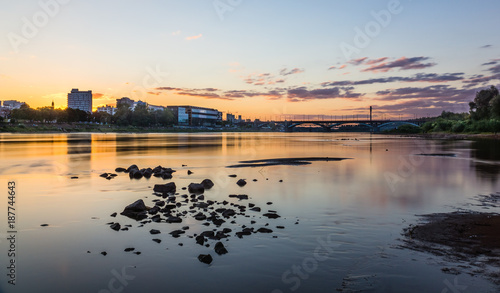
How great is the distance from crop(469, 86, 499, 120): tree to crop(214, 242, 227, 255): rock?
159249 millimetres

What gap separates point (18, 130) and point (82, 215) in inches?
7006

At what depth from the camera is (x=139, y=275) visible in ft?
35.0

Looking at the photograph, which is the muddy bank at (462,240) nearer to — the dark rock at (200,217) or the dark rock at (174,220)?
the dark rock at (200,217)

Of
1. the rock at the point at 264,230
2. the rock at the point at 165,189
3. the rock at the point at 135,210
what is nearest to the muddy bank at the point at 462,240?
the rock at the point at 264,230

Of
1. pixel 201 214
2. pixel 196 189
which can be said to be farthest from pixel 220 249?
pixel 196 189

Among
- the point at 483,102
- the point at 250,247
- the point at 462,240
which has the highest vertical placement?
the point at 483,102

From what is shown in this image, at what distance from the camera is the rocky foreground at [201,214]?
45.1ft

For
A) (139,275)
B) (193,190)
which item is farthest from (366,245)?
(193,190)

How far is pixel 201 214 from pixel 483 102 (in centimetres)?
16667

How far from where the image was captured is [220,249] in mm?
12156

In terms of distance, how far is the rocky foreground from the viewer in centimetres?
1374

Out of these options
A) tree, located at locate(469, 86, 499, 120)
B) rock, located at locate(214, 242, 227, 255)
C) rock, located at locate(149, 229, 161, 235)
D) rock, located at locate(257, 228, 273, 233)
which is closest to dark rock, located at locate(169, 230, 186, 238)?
rock, located at locate(149, 229, 161, 235)

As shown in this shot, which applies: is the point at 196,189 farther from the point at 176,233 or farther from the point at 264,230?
the point at 264,230

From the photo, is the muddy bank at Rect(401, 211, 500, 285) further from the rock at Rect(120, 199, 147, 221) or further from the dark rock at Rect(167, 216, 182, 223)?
the rock at Rect(120, 199, 147, 221)
